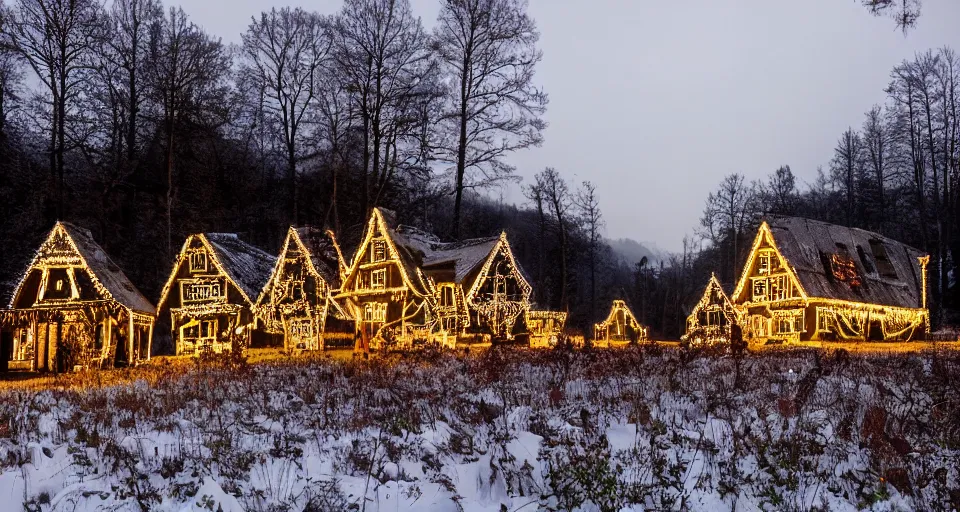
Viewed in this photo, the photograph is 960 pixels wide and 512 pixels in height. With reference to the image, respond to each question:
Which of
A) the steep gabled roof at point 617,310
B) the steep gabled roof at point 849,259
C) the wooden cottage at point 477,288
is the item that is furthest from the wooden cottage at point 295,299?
the steep gabled roof at point 849,259

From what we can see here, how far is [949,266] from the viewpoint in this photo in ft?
161

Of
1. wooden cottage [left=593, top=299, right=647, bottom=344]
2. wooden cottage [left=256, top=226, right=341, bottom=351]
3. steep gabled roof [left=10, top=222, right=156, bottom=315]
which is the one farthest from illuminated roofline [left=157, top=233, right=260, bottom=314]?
wooden cottage [left=593, top=299, right=647, bottom=344]

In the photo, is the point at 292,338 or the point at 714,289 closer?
the point at 292,338

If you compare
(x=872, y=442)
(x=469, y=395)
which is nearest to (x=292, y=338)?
(x=469, y=395)

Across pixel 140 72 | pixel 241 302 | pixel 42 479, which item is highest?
pixel 140 72

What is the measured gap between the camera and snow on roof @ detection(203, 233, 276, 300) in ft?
122

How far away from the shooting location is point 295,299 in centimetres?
3575

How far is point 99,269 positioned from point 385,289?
1203 centimetres

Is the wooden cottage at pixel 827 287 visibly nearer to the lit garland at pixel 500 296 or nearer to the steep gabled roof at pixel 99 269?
the lit garland at pixel 500 296

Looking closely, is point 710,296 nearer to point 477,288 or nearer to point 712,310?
point 712,310

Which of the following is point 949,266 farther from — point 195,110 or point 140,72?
point 140,72

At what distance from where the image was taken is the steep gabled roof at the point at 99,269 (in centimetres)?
2900

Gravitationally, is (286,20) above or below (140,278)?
above

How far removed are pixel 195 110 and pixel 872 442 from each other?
1594 inches
